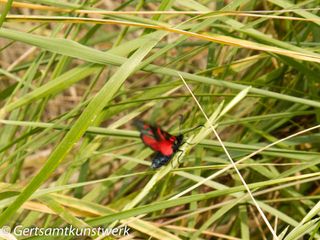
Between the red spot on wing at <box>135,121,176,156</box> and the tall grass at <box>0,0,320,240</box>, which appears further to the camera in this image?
the red spot on wing at <box>135,121,176,156</box>

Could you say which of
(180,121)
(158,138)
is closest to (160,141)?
(158,138)

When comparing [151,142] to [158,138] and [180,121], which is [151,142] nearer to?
[158,138]

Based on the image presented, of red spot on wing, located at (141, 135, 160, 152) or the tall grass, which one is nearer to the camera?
the tall grass

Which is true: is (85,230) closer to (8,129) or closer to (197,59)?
(8,129)

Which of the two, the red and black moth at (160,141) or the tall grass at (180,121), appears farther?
the red and black moth at (160,141)

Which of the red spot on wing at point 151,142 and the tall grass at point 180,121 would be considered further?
the red spot on wing at point 151,142

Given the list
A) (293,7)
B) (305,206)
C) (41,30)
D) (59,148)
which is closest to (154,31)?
(293,7)
